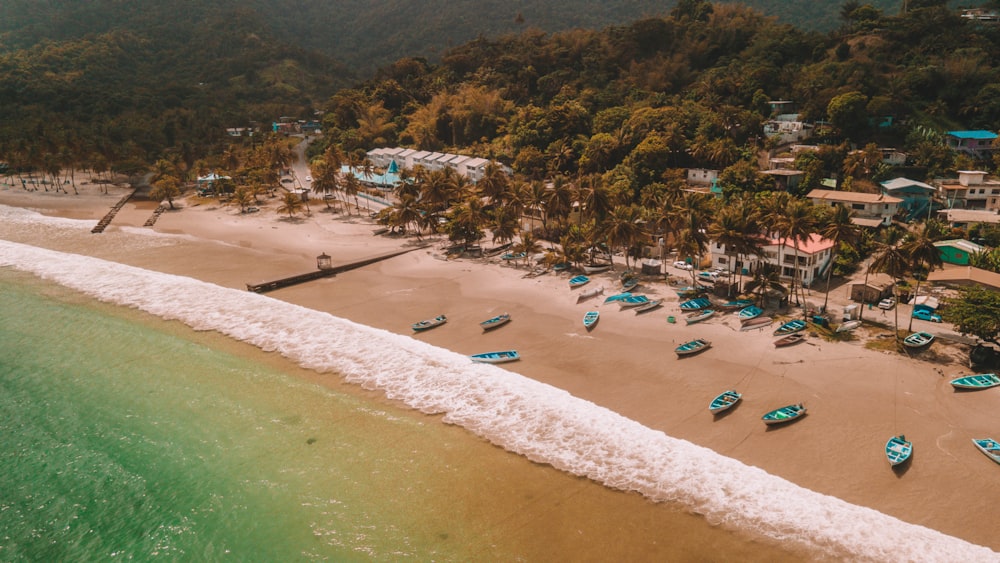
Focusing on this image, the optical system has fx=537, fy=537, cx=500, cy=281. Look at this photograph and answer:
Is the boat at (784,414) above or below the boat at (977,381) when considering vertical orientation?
below

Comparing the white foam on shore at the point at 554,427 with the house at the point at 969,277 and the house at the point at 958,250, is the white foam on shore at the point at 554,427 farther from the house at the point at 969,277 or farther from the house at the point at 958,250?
the house at the point at 958,250

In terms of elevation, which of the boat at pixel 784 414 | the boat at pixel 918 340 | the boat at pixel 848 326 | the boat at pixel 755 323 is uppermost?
the boat at pixel 755 323

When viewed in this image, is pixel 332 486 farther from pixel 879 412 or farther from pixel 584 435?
pixel 879 412

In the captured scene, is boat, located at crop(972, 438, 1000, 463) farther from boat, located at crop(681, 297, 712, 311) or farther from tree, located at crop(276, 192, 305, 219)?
tree, located at crop(276, 192, 305, 219)

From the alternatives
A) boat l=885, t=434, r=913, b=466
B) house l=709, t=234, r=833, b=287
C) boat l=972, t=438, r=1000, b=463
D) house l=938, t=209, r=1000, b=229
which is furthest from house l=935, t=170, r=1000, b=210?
boat l=885, t=434, r=913, b=466

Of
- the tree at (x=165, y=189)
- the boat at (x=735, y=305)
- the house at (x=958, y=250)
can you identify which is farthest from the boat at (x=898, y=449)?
the tree at (x=165, y=189)

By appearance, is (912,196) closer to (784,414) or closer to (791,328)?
(791,328)

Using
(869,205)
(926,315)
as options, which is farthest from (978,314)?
(869,205)
